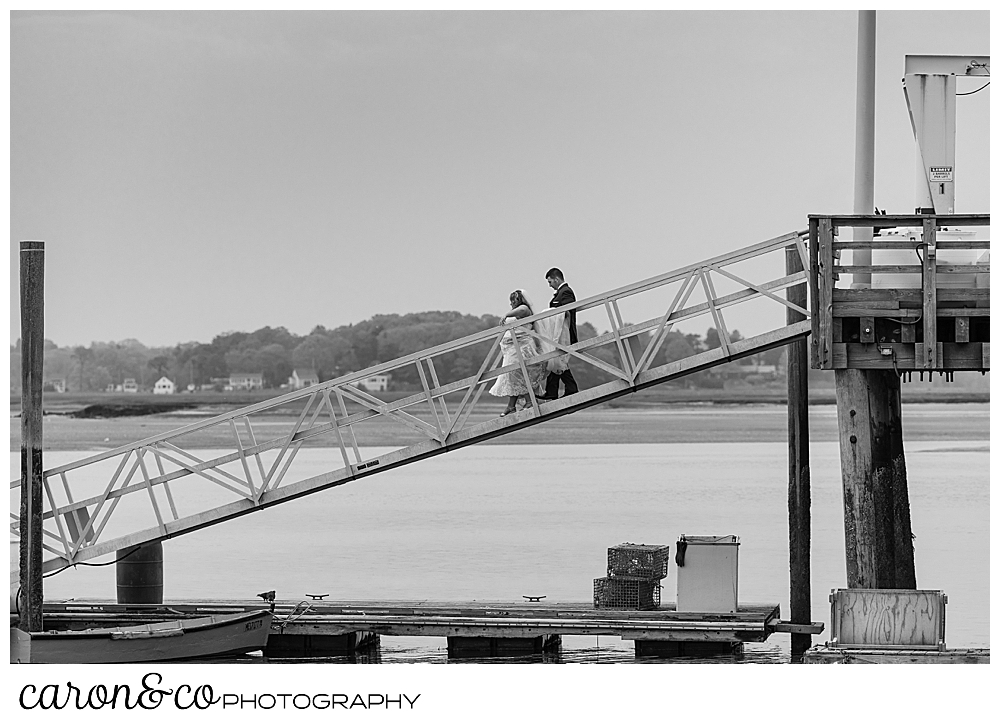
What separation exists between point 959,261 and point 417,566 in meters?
19.9

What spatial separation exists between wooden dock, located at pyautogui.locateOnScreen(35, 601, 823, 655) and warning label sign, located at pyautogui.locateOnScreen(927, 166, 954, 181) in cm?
531

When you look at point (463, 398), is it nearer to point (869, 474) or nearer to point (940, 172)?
point (869, 474)

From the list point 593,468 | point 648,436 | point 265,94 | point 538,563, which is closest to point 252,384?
point 265,94

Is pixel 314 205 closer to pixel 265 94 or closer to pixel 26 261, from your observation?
pixel 265 94

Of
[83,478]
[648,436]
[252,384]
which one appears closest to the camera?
[83,478]

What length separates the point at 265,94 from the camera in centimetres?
8662

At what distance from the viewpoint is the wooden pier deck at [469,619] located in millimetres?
15969

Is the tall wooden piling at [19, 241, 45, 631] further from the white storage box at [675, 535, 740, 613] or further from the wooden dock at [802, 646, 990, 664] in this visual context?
the wooden dock at [802, 646, 990, 664]

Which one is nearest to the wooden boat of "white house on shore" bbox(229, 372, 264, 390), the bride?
the bride

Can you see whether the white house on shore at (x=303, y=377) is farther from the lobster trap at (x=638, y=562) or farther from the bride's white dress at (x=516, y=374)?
the bride's white dress at (x=516, y=374)

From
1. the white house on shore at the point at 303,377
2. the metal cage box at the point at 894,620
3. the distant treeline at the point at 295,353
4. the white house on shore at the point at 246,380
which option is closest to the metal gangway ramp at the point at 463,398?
the metal cage box at the point at 894,620

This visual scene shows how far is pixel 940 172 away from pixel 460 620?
7.45 m

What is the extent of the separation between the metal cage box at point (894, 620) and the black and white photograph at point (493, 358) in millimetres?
28

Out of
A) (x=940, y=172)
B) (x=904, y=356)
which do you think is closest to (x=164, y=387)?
(x=940, y=172)
